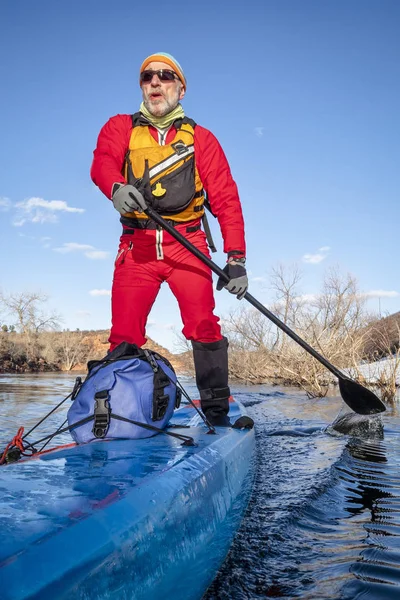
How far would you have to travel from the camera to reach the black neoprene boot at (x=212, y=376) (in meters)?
3.18

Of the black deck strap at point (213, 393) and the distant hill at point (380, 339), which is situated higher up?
the distant hill at point (380, 339)

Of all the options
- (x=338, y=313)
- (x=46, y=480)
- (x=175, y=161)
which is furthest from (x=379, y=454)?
(x=338, y=313)

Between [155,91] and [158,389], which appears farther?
[155,91]

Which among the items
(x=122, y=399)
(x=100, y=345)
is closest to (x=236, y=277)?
(x=122, y=399)

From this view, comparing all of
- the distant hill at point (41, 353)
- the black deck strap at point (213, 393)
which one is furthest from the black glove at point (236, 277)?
the distant hill at point (41, 353)

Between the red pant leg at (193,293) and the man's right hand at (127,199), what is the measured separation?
18.6 inches

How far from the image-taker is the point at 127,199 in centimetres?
279

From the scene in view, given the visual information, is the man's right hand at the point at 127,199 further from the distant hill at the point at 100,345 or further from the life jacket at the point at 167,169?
the distant hill at the point at 100,345

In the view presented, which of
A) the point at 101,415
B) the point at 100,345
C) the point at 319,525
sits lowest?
the point at 319,525

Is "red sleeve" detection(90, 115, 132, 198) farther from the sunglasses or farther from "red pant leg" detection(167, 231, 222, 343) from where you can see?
"red pant leg" detection(167, 231, 222, 343)

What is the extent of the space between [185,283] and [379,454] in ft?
6.38

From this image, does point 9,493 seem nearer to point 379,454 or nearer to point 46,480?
point 46,480

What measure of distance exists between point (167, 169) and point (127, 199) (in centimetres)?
52

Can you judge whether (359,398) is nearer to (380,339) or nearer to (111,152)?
(111,152)
